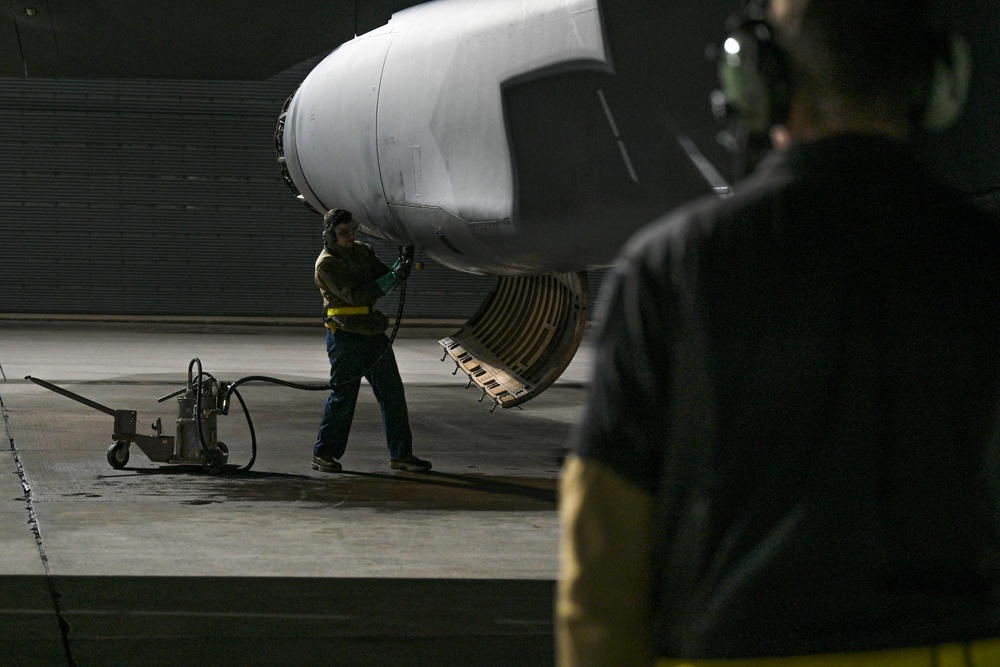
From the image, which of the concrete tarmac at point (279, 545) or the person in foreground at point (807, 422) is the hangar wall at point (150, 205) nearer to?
the concrete tarmac at point (279, 545)

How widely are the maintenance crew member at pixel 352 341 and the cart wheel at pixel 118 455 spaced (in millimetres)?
1250

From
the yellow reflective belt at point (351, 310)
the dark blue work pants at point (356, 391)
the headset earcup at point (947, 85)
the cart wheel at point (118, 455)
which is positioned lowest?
the cart wheel at point (118, 455)

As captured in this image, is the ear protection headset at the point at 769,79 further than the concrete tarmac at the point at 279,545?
No

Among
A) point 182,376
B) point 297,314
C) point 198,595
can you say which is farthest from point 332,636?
point 297,314

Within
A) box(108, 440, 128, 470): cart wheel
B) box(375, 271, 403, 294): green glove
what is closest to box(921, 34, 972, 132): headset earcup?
box(375, 271, 403, 294): green glove

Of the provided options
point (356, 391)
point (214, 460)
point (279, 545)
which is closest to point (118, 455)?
point (214, 460)

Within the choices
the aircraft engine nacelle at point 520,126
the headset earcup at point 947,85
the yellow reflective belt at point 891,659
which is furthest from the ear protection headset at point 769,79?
the aircraft engine nacelle at point 520,126

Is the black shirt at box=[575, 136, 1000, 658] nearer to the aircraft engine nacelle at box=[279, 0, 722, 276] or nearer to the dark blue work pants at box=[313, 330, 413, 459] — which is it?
the aircraft engine nacelle at box=[279, 0, 722, 276]

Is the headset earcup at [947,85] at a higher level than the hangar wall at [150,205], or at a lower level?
higher

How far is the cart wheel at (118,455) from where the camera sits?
306 inches

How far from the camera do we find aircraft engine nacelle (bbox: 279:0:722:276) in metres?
4.77

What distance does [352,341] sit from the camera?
788 centimetres

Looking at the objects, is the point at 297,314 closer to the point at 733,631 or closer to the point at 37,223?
the point at 37,223

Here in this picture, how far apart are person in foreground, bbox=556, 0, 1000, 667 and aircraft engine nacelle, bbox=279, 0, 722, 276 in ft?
10.8
